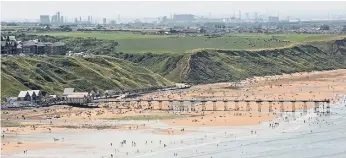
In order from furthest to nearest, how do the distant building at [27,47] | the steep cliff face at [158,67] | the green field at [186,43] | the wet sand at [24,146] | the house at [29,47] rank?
1. the green field at [186,43]
2. the house at [29,47]
3. the distant building at [27,47]
4. the steep cliff face at [158,67]
5. the wet sand at [24,146]

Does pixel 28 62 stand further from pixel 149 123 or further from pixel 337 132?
pixel 337 132

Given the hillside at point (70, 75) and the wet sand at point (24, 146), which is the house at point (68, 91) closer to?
the hillside at point (70, 75)

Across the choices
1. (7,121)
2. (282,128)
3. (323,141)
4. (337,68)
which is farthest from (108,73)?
(337,68)

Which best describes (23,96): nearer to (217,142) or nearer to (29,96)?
(29,96)

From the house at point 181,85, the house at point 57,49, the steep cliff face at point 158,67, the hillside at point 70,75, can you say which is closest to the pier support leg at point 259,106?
the hillside at point 70,75

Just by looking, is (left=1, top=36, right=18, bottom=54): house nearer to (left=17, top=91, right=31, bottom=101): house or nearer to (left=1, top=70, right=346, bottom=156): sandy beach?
(left=1, top=70, right=346, bottom=156): sandy beach

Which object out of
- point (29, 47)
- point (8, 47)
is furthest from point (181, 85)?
point (8, 47)

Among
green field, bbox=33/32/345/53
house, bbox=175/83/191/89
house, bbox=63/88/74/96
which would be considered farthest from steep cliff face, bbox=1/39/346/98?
green field, bbox=33/32/345/53
